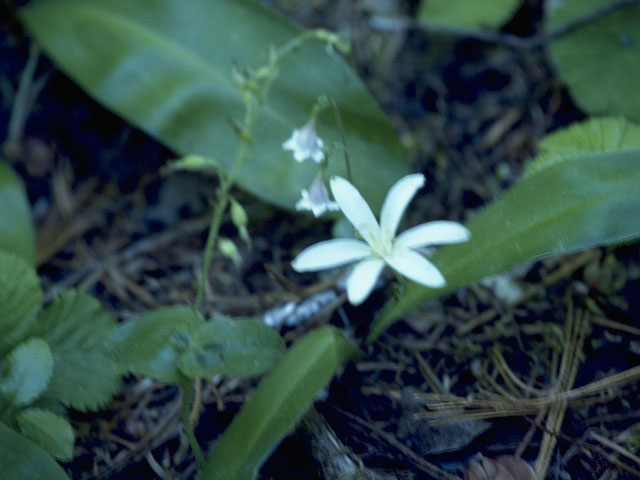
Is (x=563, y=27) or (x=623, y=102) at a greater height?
(x=563, y=27)

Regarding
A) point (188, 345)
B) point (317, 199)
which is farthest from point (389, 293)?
point (188, 345)

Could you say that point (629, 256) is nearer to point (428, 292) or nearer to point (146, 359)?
point (428, 292)

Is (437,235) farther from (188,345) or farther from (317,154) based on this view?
(188,345)

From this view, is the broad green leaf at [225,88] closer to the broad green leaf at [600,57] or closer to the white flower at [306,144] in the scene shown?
the white flower at [306,144]

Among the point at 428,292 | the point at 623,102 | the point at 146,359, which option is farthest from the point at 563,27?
the point at 146,359

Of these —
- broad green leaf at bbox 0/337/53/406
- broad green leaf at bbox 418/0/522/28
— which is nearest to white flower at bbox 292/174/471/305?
Answer: broad green leaf at bbox 0/337/53/406
